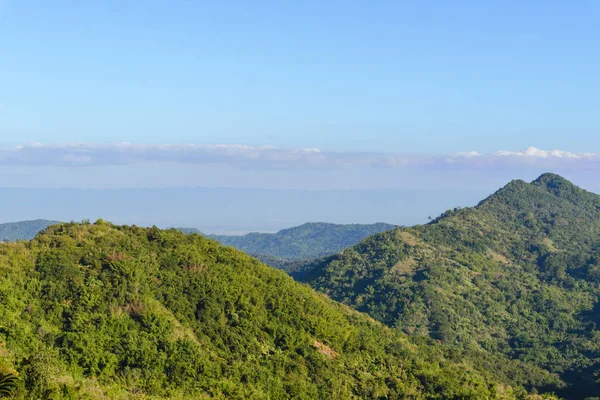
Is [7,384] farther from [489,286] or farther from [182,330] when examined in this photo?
[489,286]

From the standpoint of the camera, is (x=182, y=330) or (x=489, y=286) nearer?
(x=182, y=330)

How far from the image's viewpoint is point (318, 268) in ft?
513

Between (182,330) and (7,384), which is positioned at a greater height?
(7,384)

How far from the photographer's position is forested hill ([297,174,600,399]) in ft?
360

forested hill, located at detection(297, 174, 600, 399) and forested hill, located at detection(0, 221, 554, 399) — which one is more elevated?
forested hill, located at detection(0, 221, 554, 399)

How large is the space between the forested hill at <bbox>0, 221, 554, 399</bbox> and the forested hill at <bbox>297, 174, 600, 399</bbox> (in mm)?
33495

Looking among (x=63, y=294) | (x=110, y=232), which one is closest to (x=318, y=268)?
(x=110, y=232)

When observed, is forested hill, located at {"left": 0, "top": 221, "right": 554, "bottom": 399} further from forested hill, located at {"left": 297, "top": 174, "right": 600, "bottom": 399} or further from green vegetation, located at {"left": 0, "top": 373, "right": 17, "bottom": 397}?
forested hill, located at {"left": 297, "top": 174, "right": 600, "bottom": 399}

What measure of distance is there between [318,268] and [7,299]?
10950cm

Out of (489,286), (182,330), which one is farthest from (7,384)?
(489,286)

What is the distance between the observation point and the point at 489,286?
13875 cm

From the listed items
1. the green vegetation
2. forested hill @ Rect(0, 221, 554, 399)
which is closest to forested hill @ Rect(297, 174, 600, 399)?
forested hill @ Rect(0, 221, 554, 399)

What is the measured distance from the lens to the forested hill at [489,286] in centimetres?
10981

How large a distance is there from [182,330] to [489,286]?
3863 inches
